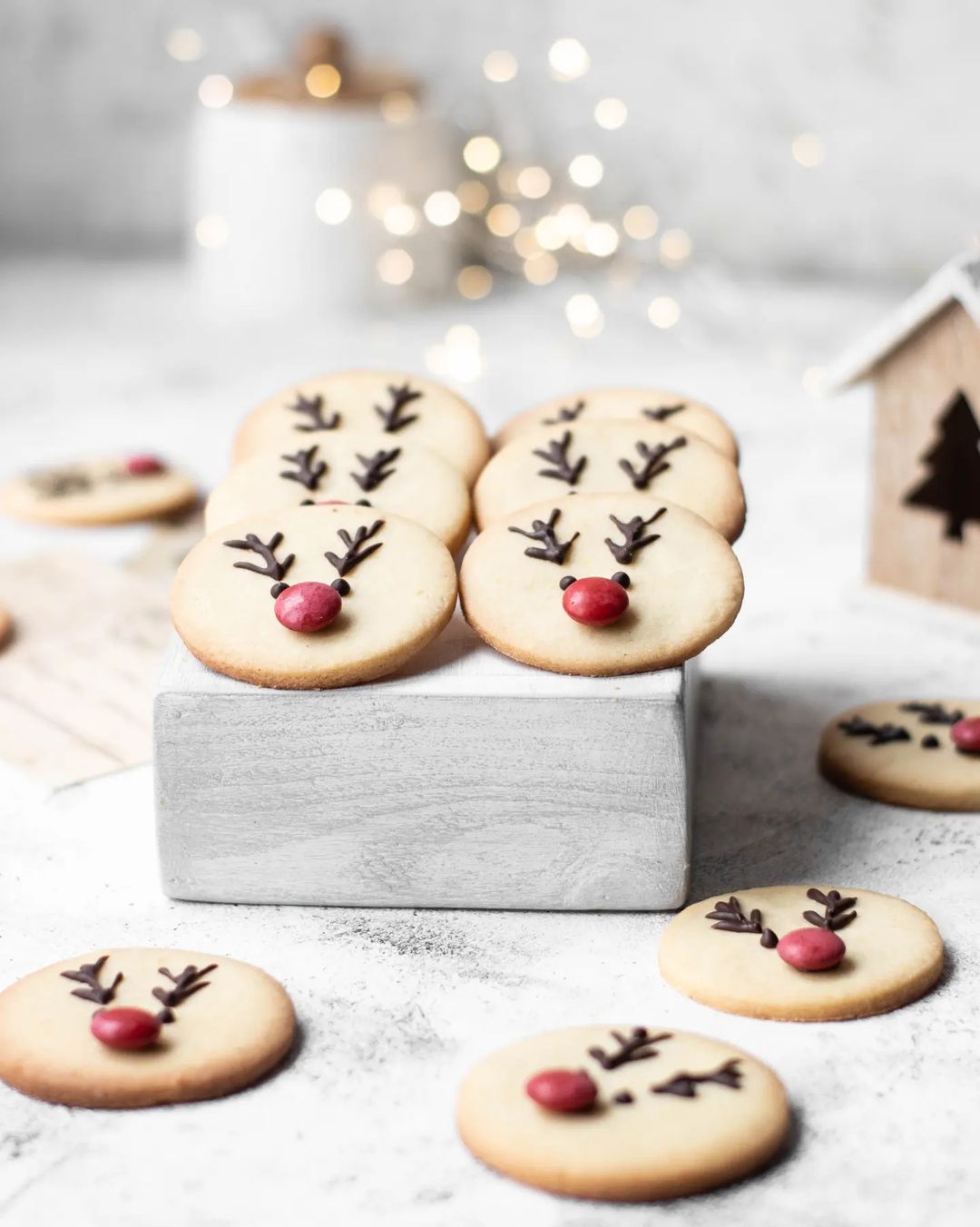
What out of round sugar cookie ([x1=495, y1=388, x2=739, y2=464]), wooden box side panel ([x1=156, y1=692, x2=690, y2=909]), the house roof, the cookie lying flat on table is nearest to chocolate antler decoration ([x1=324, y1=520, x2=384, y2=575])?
wooden box side panel ([x1=156, y1=692, x2=690, y2=909])

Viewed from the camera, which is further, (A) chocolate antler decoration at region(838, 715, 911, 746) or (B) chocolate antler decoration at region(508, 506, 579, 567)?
(A) chocolate antler decoration at region(838, 715, 911, 746)

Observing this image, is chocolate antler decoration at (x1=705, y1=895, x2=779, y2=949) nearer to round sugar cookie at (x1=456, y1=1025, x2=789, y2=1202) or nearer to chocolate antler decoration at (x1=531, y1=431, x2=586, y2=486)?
round sugar cookie at (x1=456, y1=1025, x2=789, y2=1202)

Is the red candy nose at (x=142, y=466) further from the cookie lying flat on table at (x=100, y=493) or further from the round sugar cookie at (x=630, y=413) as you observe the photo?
the round sugar cookie at (x=630, y=413)

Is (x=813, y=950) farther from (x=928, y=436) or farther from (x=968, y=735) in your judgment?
(x=928, y=436)

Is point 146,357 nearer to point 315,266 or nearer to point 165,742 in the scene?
point 315,266

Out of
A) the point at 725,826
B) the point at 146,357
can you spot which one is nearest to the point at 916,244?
the point at 146,357

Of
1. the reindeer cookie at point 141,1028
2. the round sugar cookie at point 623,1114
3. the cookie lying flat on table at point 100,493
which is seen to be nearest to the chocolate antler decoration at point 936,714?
the round sugar cookie at point 623,1114

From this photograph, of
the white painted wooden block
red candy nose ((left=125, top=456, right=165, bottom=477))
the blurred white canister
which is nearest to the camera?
the white painted wooden block
